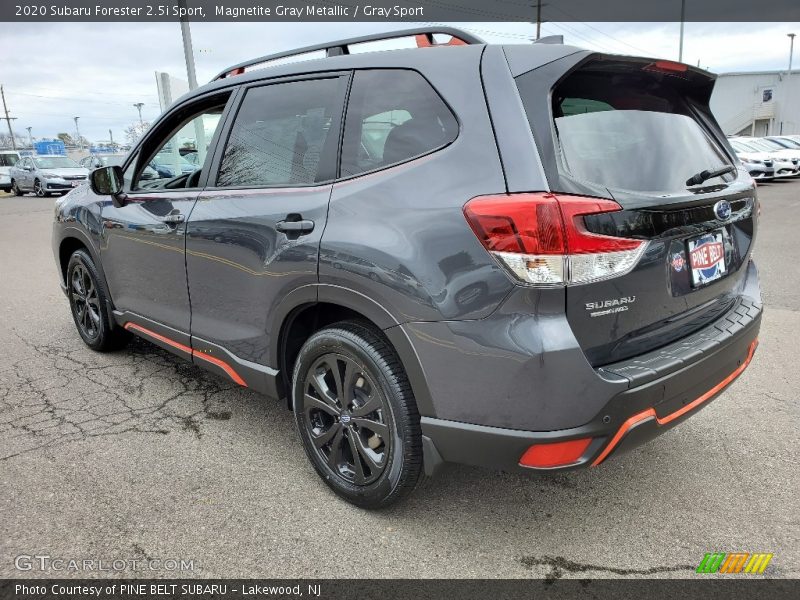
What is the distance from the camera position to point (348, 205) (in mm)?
2311

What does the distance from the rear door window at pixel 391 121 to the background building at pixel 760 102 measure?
179ft

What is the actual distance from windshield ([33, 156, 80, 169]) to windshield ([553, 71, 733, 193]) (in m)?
25.7

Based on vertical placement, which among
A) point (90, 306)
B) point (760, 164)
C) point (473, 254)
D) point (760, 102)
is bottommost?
point (760, 164)

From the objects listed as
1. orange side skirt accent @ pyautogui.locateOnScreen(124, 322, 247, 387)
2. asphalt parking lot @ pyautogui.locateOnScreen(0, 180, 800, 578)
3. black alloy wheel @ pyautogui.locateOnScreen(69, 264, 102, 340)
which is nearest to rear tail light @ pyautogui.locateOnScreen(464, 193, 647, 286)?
asphalt parking lot @ pyautogui.locateOnScreen(0, 180, 800, 578)

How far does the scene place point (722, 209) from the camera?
232 centimetres

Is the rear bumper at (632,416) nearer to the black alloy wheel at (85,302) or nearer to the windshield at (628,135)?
the windshield at (628,135)

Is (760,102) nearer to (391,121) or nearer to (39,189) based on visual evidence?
(39,189)

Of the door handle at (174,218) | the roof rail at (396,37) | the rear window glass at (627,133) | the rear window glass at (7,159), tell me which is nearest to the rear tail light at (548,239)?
the rear window glass at (627,133)

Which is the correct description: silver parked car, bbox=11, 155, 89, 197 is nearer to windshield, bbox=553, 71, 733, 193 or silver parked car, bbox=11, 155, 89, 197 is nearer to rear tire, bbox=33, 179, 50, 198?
rear tire, bbox=33, 179, 50, 198

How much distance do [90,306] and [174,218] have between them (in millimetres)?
1759

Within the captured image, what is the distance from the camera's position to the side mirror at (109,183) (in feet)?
12.1

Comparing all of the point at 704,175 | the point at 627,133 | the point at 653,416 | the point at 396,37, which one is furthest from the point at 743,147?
the point at 653,416

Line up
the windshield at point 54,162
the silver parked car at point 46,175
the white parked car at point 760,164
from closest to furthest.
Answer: the white parked car at point 760,164
the silver parked car at point 46,175
the windshield at point 54,162

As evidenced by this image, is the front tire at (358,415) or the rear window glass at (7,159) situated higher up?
the rear window glass at (7,159)
